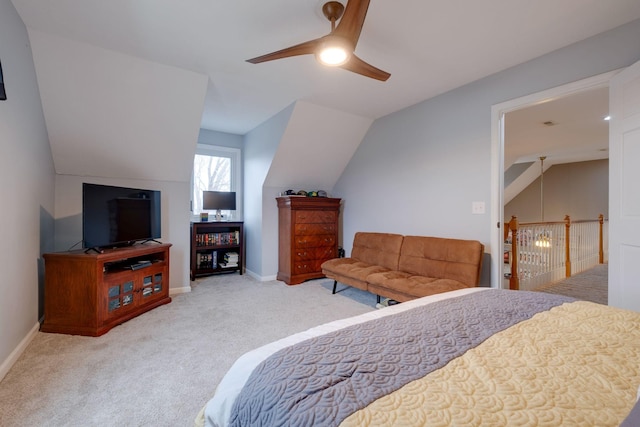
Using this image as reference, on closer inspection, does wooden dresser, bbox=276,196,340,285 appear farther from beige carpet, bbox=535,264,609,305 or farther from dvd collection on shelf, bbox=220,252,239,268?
beige carpet, bbox=535,264,609,305

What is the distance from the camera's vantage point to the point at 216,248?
4.46m

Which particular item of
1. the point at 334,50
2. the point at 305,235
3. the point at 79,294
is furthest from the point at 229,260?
the point at 334,50

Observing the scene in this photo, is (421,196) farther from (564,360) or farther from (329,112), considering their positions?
(564,360)

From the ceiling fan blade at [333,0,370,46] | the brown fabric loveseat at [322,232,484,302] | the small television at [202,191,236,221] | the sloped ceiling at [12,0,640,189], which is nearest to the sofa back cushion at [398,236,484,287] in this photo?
the brown fabric loveseat at [322,232,484,302]

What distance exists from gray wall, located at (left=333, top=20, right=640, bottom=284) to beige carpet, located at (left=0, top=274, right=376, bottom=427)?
1304 millimetres

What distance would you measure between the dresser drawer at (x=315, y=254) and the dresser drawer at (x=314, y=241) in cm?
5

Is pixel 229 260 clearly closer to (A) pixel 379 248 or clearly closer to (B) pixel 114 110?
(A) pixel 379 248

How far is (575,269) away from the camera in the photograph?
4809 mm

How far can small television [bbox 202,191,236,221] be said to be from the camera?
4367 millimetres

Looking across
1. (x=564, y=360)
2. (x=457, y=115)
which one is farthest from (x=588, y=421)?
(x=457, y=115)

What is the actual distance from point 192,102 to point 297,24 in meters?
1.55

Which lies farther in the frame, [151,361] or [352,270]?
[352,270]

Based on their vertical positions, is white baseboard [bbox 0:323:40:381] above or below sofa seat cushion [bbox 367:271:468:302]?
below

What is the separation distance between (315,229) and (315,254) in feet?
1.23
